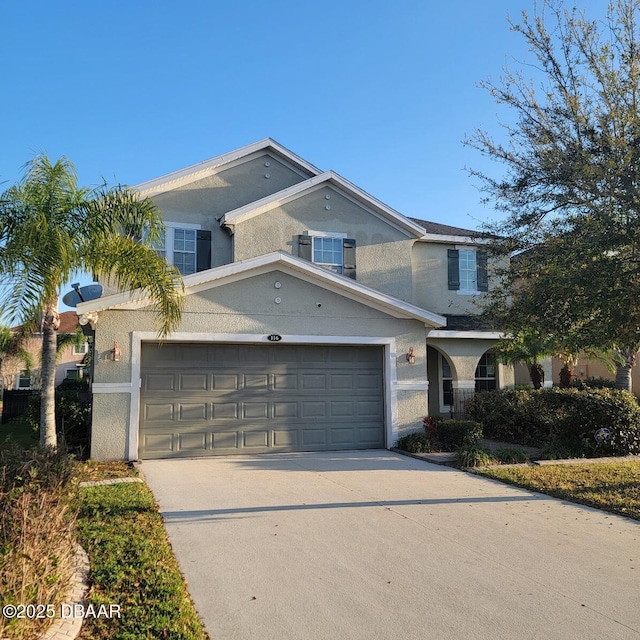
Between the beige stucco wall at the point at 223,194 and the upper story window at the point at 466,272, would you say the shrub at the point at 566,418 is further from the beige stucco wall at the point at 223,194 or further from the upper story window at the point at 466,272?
the beige stucco wall at the point at 223,194

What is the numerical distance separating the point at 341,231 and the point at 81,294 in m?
7.05

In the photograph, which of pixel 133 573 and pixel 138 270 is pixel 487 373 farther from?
pixel 133 573

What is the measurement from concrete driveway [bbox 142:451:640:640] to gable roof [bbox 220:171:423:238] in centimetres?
760

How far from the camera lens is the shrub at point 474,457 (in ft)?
37.1

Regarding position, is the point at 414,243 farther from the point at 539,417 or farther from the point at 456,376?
the point at 539,417

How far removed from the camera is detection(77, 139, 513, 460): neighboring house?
11.8 metres

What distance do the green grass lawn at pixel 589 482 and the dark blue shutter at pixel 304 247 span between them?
769 cm

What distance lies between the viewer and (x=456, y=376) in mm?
17781

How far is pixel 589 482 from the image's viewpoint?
32.2 ft

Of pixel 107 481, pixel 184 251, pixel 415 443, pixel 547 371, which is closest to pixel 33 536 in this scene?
pixel 107 481

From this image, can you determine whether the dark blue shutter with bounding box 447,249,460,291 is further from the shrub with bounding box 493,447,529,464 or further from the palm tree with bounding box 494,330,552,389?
the shrub with bounding box 493,447,529,464

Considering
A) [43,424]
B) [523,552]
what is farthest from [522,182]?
[43,424]

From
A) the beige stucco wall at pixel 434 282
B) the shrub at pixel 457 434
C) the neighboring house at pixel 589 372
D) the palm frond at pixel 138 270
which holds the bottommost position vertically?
the shrub at pixel 457 434

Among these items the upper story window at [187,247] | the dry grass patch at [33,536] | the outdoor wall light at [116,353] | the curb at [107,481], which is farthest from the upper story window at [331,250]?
the dry grass patch at [33,536]
